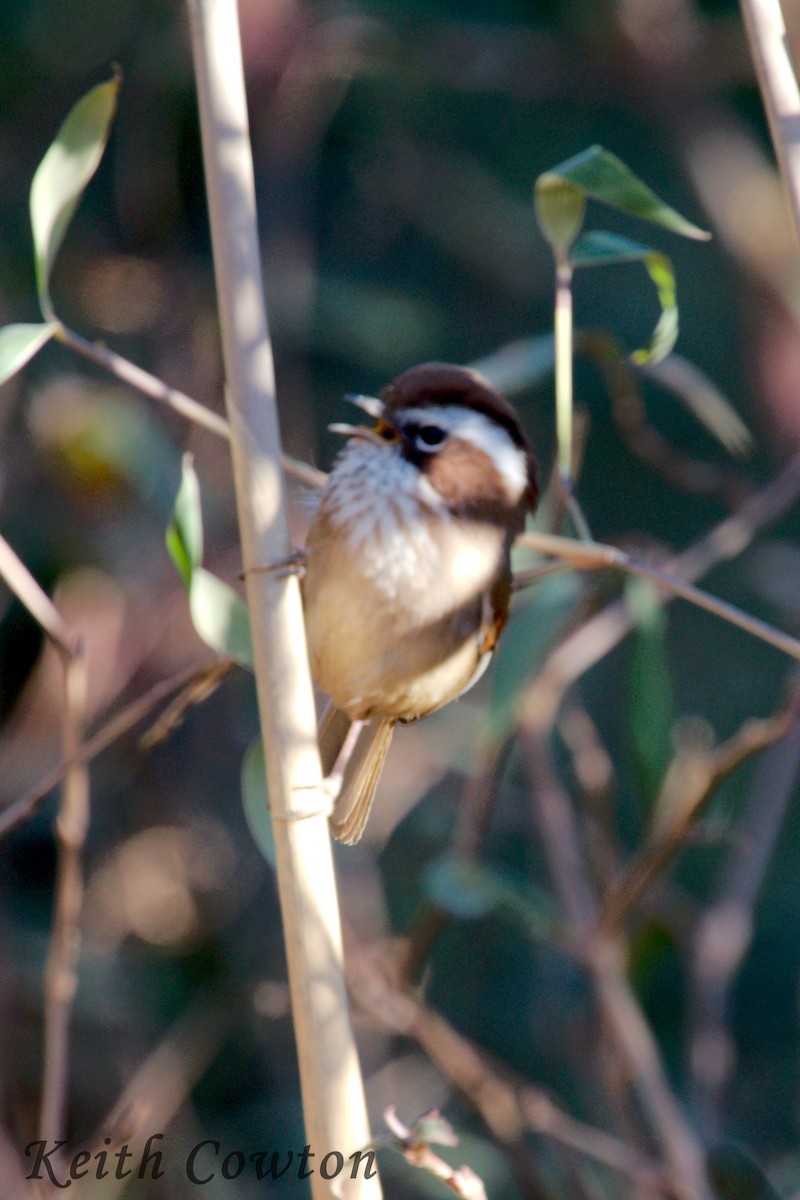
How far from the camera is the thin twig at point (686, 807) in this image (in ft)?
6.64

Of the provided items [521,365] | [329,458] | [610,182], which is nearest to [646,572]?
[610,182]

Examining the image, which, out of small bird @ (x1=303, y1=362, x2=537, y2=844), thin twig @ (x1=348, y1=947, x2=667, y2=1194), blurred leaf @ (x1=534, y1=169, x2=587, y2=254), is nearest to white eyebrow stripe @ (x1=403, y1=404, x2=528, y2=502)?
small bird @ (x1=303, y1=362, x2=537, y2=844)

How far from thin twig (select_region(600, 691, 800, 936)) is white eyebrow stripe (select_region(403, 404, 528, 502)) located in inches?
19.9

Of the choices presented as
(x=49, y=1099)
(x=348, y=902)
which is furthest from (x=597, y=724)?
(x=49, y=1099)

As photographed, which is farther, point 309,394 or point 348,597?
point 309,394

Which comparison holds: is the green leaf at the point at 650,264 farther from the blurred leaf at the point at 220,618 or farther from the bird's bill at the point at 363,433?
the blurred leaf at the point at 220,618

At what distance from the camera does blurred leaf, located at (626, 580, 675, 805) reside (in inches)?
93.4

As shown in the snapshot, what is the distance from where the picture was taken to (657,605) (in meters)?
2.43

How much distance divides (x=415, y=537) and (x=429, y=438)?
16 centimetres

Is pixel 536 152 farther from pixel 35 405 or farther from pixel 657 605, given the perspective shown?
pixel 657 605

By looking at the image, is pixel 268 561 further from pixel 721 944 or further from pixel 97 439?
pixel 97 439

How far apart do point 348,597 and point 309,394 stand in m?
2.33

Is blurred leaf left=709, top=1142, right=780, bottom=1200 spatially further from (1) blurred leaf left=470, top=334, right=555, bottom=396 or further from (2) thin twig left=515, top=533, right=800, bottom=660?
(1) blurred leaf left=470, top=334, right=555, bottom=396

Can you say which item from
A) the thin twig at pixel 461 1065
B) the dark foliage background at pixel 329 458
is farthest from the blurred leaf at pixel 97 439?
the thin twig at pixel 461 1065
